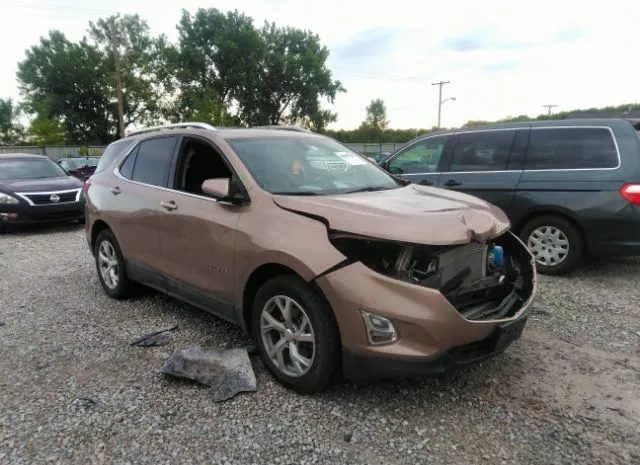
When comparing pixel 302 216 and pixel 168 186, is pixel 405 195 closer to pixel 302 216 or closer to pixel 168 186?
pixel 302 216

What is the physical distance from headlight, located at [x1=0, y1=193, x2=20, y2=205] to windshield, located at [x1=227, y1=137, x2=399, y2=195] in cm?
728

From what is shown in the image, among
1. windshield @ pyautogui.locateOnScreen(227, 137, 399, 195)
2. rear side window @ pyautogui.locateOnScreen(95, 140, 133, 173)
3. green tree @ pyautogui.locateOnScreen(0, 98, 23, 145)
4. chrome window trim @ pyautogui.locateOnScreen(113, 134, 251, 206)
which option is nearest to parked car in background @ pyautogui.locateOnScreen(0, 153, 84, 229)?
rear side window @ pyautogui.locateOnScreen(95, 140, 133, 173)

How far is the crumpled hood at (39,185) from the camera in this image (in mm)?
9203

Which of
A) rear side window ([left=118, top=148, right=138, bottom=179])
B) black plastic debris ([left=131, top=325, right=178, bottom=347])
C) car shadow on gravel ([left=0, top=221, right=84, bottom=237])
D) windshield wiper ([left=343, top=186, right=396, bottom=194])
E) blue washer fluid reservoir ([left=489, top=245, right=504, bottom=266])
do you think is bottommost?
car shadow on gravel ([left=0, top=221, right=84, bottom=237])

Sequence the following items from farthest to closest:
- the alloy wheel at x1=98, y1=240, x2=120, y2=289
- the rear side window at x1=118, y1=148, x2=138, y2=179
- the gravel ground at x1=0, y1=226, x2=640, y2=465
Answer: the alloy wheel at x1=98, y1=240, x2=120, y2=289 < the rear side window at x1=118, y1=148, x2=138, y2=179 < the gravel ground at x1=0, y1=226, x2=640, y2=465

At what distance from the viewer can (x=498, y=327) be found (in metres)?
2.77

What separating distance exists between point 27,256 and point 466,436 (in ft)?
23.0

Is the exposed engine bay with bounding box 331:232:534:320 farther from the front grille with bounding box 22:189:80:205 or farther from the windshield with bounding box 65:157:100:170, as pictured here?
the windshield with bounding box 65:157:100:170

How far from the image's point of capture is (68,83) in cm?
4706

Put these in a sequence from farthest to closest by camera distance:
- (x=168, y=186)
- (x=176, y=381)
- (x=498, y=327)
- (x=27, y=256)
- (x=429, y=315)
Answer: (x=27, y=256)
(x=168, y=186)
(x=176, y=381)
(x=498, y=327)
(x=429, y=315)

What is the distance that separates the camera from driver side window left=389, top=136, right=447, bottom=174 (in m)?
6.75

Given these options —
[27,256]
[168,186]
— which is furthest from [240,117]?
[168,186]

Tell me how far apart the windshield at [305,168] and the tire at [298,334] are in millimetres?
712

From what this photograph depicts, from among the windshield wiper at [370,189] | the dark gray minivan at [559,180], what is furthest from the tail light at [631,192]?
the windshield wiper at [370,189]
